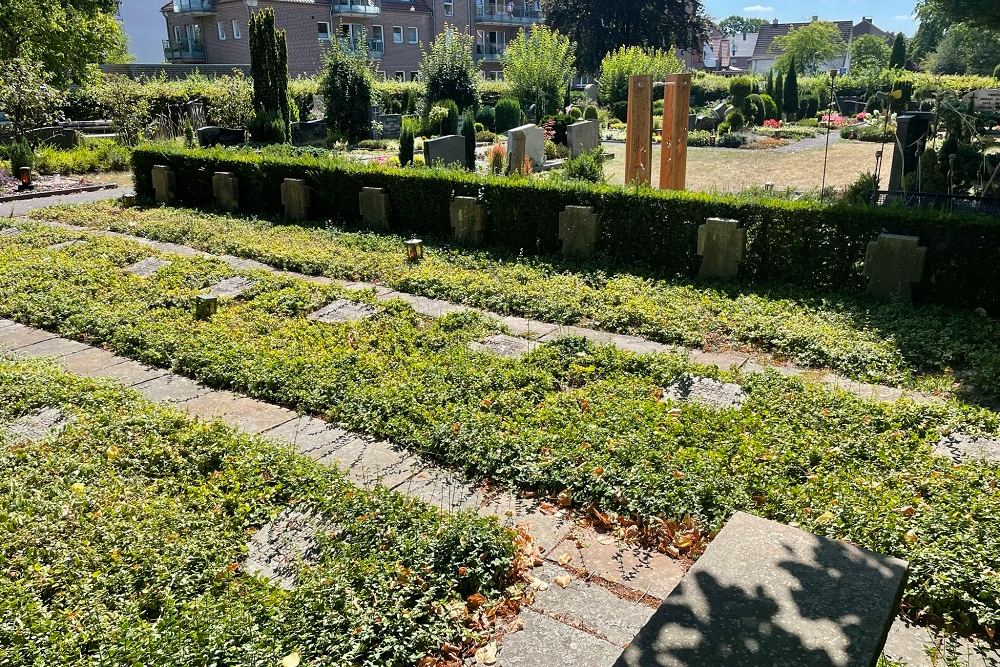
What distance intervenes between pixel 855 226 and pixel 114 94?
2168 cm

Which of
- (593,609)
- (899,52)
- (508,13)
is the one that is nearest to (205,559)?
(593,609)

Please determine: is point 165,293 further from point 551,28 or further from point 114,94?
point 551,28

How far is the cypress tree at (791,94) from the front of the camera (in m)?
37.2

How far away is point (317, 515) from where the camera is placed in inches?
171

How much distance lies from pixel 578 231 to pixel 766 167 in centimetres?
1296

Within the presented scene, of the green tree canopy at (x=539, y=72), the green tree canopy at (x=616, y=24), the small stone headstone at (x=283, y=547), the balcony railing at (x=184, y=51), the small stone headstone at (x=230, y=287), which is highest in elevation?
the green tree canopy at (x=616, y=24)

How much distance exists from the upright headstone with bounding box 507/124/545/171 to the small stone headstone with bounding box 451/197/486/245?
5.66 meters

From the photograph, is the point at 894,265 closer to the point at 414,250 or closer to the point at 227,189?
the point at 414,250

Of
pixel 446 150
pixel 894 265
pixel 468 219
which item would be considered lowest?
pixel 894 265

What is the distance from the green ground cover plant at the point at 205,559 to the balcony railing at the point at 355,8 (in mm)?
47361

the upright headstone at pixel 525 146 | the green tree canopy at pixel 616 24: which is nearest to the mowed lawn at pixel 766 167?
the upright headstone at pixel 525 146

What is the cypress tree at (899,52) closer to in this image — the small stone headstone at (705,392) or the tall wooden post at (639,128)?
the tall wooden post at (639,128)

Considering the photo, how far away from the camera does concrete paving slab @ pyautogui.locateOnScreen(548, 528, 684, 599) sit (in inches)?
152

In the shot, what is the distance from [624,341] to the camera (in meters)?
7.25
